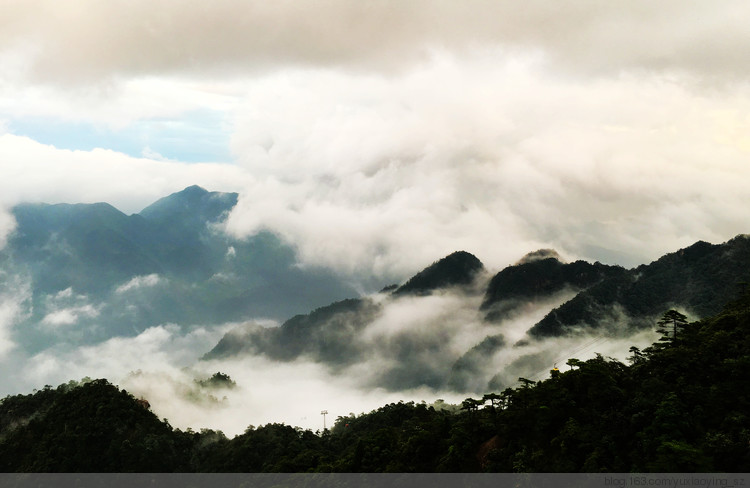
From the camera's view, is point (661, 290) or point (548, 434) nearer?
point (548, 434)

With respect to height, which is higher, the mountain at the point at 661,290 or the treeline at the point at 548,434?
the mountain at the point at 661,290

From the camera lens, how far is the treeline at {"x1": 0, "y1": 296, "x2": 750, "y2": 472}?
51.6 meters

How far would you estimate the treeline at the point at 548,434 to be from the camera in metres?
51.6

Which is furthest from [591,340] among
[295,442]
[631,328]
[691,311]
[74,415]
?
[74,415]

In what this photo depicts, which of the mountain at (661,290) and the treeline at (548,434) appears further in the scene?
the mountain at (661,290)

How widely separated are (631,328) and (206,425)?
4534 inches

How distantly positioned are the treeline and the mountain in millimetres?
92978

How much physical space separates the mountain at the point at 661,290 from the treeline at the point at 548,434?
305ft

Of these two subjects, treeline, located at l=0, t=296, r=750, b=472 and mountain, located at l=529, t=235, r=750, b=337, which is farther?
mountain, located at l=529, t=235, r=750, b=337

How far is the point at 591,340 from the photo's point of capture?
177 metres

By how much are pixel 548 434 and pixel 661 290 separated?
13331 centimetres

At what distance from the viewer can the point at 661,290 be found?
591 feet

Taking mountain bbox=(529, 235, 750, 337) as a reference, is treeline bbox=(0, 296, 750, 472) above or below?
below
